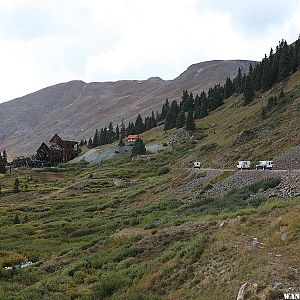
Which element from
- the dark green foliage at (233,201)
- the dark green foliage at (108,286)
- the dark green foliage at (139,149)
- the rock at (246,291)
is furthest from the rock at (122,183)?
the rock at (246,291)

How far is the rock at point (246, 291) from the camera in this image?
52.6 ft

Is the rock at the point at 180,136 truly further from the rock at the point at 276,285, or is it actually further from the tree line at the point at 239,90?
the rock at the point at 276,285

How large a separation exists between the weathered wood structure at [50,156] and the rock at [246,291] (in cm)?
14933

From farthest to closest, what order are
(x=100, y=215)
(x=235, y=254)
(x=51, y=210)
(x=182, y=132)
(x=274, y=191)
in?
1. (x=182, y=132)
2. (x=51, y=210)
3. (x=100, y=215)
4. (x=274, y=191)
5. (x=235, y=254)

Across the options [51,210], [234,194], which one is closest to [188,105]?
[51,210]

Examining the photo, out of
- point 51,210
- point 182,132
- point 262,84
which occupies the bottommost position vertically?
point 51,210

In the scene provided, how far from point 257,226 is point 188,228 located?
613 centimetres

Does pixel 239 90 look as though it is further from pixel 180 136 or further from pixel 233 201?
pixel 233 201

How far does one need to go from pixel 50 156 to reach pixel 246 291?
496ft

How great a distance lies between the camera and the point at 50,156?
531 ft

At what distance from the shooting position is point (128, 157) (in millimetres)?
132250

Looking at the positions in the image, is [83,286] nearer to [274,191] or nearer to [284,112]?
[274,191]

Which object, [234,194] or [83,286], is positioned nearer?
[83,286]

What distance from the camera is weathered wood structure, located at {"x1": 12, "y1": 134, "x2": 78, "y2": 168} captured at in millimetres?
161500
